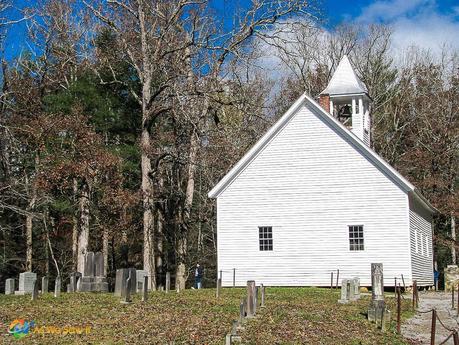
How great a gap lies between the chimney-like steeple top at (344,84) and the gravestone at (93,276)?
52.0 feet

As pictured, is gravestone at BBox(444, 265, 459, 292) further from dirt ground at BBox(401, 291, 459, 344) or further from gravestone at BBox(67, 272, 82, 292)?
gravestone at BBox(67, 272, 82, 292)

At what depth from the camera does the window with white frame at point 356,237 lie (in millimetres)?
31031

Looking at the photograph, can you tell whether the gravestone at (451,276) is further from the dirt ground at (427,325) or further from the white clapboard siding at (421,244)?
the dirt ground at (427,325)

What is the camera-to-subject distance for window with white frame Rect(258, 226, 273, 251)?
32219 millimetres

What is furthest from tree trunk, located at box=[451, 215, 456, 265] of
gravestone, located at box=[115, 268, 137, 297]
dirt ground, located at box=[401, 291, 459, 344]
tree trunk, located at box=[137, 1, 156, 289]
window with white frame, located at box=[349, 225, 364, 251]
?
gravestone, located at box=[115, 268, 137, 297]

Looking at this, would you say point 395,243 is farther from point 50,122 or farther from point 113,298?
point 50,122

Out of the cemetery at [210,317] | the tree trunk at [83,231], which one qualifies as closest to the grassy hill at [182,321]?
the cemetery at [210,317]

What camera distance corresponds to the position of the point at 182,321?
1551cm

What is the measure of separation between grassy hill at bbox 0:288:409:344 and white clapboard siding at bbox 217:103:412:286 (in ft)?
32.8

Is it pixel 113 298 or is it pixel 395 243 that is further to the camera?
pixel 395 243

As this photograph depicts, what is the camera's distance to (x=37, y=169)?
3669cm

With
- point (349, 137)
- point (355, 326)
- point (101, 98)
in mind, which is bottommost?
point (355, 326)

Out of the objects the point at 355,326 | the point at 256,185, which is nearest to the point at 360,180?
the point at 256,185

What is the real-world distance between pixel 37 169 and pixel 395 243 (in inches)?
757
